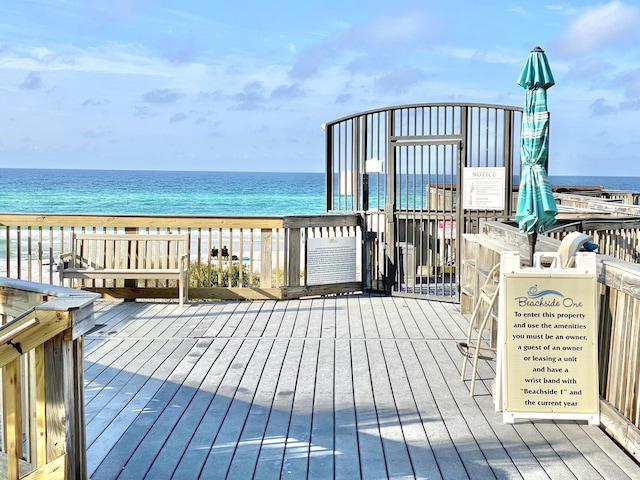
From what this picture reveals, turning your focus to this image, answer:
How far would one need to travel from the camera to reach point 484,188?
7.66 meters

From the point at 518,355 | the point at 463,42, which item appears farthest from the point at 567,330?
the point at 463,42

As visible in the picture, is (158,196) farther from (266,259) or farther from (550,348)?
(550,348)

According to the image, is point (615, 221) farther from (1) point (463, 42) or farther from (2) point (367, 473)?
(1) point (463, 42)

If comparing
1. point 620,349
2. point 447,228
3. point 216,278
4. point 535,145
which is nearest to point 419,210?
point 447,228

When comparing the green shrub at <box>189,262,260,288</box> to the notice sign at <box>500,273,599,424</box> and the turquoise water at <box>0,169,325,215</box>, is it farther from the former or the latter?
the turquoise water at <box>0,169,325,215</box>

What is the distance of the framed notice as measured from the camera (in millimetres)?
3566

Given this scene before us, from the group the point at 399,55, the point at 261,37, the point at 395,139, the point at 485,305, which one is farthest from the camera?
the point at 261,37

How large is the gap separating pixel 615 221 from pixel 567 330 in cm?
410

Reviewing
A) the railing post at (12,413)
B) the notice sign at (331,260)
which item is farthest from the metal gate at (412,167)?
the railing post at (12,413)

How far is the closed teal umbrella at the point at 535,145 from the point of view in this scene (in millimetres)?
3941

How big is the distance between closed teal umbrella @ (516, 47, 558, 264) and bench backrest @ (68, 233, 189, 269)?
4384 millimetres

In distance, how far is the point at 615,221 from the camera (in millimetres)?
7164

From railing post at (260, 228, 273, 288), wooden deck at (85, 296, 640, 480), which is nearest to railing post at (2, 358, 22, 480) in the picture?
wooden deck at (85, 296, 640, 480)

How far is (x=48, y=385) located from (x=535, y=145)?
3.01 metres
